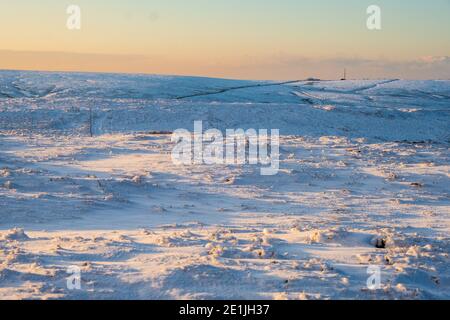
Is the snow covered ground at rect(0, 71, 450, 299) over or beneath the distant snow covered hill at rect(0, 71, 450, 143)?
beneath

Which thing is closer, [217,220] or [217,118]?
[217,220]

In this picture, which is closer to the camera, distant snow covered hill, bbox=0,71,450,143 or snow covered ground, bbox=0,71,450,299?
snow covered ground, bbox=0,71,450,299

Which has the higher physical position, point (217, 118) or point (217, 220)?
point (217, 118)

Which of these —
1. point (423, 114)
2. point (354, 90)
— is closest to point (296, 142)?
point (423, 114)

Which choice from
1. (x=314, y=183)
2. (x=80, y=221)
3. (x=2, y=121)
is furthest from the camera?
(x=2, y=121)

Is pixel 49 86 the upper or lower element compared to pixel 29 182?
upper

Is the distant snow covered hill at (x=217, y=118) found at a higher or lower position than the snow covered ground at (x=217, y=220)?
higher

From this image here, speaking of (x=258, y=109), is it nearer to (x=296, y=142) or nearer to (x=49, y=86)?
(x=296, y=142)

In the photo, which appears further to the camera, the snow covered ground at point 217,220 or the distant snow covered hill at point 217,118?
the distant snow covered hill at point 217,118
